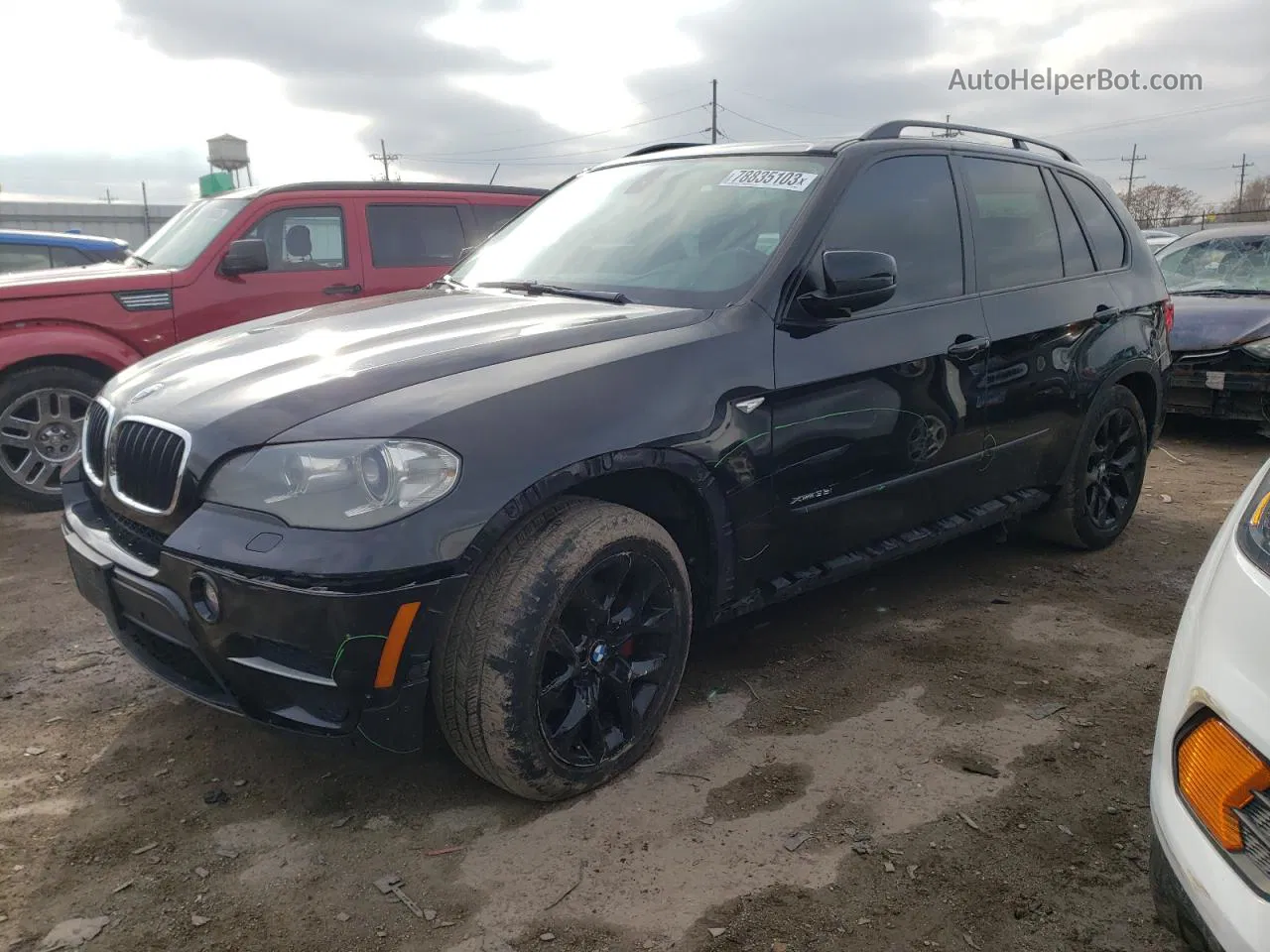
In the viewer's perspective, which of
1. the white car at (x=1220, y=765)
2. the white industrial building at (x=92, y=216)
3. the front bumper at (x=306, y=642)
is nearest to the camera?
the white car at (x=1220, y=765)

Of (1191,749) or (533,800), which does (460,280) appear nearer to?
(533,800)

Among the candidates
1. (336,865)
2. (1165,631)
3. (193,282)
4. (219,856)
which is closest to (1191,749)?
(336,865)

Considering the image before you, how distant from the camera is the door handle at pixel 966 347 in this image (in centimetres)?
347

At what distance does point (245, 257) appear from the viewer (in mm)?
5836

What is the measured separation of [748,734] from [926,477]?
45.4 inches

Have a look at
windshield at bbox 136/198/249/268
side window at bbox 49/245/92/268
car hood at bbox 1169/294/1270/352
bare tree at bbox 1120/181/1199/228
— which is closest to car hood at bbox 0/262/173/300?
windshield at bbox 136/198/249/268

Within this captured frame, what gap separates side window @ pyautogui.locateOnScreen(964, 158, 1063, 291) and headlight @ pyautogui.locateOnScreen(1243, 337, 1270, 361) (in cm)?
374

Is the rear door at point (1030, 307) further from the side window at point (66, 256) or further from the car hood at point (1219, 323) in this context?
the side window at point (66, 256)

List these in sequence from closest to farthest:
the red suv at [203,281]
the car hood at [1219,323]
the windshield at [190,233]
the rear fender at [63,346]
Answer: the rear fender at [63,346], the red suv at [203,281], the windshield at [190,233], the car hood at [1219,323]

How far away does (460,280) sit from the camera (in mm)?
3809

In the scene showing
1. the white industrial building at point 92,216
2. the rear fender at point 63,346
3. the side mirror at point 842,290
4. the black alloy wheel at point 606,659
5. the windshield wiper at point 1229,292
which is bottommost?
the black alloy wheel at point 606,659

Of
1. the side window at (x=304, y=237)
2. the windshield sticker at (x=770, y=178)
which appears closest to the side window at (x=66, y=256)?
the side window at (x=304, y=237)

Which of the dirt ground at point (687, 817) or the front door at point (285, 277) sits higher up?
the front door at point (285, 277)

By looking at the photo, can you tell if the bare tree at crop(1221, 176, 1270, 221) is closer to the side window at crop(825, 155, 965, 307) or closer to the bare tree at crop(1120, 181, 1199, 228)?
the bare tree at crop(1120, 181, 1199, 228)
